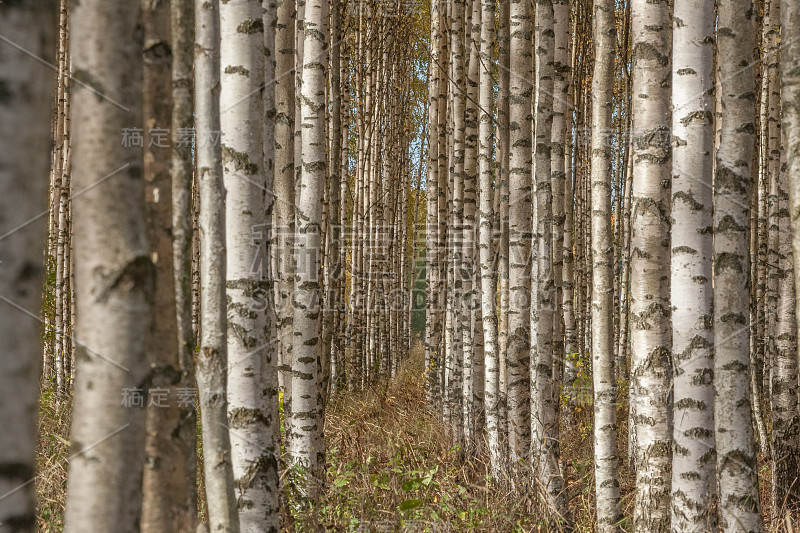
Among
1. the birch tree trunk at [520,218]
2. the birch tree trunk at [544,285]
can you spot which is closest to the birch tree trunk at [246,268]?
the birch tree trunk at [544,285]

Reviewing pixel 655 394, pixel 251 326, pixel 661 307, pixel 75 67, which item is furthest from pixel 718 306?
pixel 75 67

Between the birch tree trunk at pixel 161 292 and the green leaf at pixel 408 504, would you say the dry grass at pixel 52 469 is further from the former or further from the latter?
the birch tree trunk at pixel 161 292

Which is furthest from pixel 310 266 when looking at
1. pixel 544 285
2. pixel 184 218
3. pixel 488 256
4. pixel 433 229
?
pixel 433 229

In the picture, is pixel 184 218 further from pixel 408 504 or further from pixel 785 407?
pixel 785 407

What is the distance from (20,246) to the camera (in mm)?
1337

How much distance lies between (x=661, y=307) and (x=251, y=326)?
2.16 m

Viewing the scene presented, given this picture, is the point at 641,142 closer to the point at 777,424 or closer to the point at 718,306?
the point at 718,306

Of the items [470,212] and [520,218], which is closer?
[520,218]

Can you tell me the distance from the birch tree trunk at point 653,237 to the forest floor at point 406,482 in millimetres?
896

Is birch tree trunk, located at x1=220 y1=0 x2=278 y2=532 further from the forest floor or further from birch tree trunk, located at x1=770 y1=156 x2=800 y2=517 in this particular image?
birch tree trunk, located at x1=770 y1=156 x2=800 y2=517

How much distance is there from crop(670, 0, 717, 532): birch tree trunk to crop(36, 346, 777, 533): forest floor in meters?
0.93

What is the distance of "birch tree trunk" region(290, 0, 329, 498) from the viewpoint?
469 centimetres

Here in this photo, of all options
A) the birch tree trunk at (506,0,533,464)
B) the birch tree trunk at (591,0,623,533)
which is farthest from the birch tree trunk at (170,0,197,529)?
the birch tree trunk at (506,0,533,464)

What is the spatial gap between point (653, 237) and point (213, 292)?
243 centimetres
